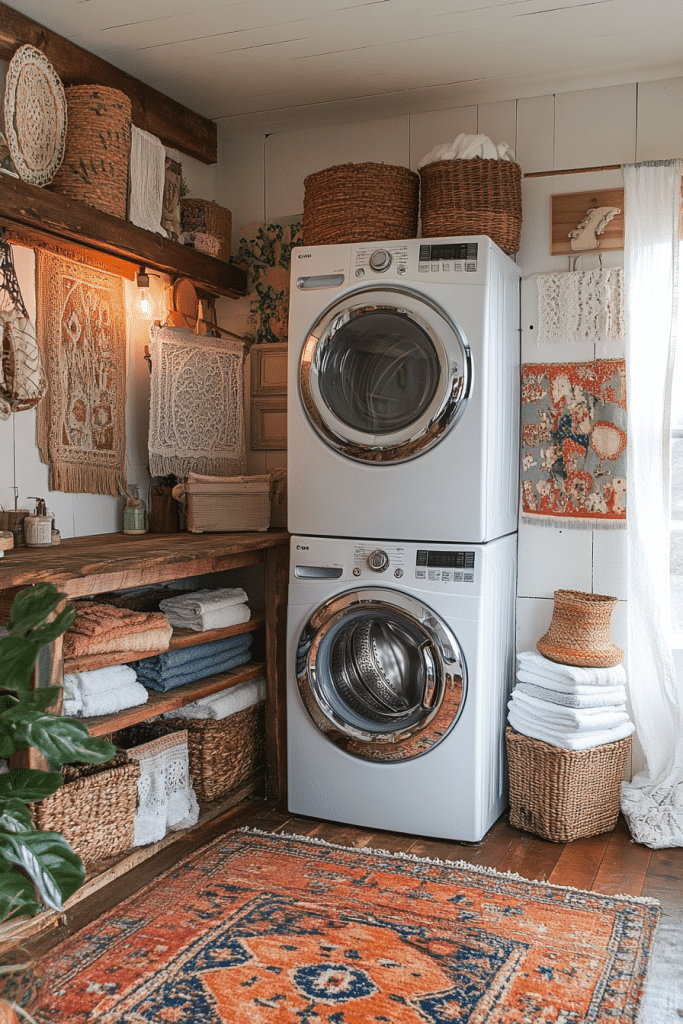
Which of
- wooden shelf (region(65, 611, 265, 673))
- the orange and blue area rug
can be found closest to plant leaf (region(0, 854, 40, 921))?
the orange and blue area rug

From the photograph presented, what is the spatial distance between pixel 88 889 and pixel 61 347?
1572mm

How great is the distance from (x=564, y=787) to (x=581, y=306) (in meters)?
1.54

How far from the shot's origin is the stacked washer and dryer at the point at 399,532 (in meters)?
2.78

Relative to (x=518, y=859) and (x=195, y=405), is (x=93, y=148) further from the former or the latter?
(x=518, y=859)

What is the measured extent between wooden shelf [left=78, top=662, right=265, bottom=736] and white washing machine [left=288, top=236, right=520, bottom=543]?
54 cm

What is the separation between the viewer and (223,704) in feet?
9.76

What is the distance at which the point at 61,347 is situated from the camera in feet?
9.59

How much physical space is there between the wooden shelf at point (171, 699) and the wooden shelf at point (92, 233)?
1.33 meters

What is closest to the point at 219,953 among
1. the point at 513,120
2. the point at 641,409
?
the point at 641,409

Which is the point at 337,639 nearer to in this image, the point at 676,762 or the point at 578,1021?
the point at 676,762

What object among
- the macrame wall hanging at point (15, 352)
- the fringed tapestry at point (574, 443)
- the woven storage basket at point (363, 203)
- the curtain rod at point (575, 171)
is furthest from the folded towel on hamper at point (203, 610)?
the curtain rod at point (575, 171)

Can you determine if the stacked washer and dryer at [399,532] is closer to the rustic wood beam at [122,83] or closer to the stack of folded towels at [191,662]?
the stack of folded towels at [191,662]

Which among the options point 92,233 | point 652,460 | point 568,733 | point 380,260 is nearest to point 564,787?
point 568,733

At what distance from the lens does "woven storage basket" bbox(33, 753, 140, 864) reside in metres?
2.33
